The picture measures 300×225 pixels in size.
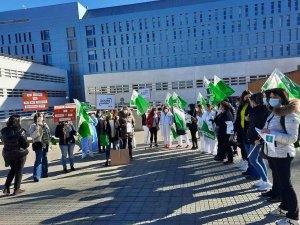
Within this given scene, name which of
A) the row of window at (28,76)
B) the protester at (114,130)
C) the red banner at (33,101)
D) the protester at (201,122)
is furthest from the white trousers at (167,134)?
the row of window at (28,76)

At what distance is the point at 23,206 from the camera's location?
6301 mm

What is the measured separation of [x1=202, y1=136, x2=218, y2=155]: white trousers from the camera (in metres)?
10.3

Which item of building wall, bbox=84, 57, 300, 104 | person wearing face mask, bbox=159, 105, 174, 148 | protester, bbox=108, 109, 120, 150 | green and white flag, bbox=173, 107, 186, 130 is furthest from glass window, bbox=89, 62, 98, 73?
protester, bbox=108, 109, 120, 150

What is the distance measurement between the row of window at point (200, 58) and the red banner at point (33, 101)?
50.7m

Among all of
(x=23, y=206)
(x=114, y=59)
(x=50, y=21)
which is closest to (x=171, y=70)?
(x=114, y=59)

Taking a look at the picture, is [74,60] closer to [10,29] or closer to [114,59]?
[114,59]

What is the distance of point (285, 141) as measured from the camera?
4418 mm

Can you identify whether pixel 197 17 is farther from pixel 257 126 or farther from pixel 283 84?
pixel 257 126

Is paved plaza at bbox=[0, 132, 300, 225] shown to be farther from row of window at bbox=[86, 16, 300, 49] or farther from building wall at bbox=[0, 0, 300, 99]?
row of window at bbox=[86, 16, 300, 49]

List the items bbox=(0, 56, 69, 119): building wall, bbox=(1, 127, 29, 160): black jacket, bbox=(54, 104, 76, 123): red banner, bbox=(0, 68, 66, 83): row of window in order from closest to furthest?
bbox=(1, 127, 29, 160): black jacket, bbox=(54, 104, 76, 123): red banner, bbox=(0, 56, 69, 119): building wall, bbox=(0, 68, 66, 83): row of window

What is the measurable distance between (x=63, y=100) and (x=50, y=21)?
20.2 metres

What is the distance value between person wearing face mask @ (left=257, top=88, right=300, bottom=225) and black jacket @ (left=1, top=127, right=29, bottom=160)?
17.9ft

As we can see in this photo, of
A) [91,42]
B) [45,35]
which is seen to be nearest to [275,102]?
[91,42]

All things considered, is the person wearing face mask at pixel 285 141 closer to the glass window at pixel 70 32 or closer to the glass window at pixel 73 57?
the glass window at pixel 73 57
